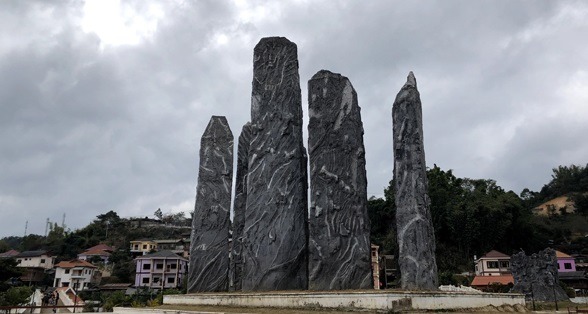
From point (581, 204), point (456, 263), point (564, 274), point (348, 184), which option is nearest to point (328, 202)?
point (348, 184)

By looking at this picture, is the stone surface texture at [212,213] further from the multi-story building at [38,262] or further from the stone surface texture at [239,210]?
the multi-story building at [38,262]

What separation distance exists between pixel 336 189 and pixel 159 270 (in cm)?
2670

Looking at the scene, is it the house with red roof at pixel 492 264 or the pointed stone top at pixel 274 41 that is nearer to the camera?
the pointed stone top at pixel 274 41

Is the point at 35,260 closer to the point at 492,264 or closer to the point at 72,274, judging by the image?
the point at 72,274

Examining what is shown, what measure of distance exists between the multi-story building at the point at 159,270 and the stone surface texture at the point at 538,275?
2252 centimetres

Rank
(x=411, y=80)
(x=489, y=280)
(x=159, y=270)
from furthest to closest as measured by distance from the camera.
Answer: (x=159, y=270)
(x=489, y=280)
(x=411, y=80)

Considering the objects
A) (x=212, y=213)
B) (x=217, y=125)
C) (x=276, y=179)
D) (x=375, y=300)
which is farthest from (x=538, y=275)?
(x=375, y=300)

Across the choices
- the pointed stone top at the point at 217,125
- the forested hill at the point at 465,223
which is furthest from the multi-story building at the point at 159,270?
the pointed stone top at the point at 217,125

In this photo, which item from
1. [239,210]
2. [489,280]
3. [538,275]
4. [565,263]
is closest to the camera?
[239,210]

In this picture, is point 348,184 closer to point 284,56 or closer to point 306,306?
point 306,306

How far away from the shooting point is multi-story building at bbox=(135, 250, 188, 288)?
3319 centimetres

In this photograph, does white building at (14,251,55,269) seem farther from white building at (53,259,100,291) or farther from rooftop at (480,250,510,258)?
rooftop at (480,250,510,258)

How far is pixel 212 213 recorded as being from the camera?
1315cm

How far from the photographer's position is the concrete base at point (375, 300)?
6.79 m
